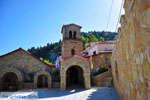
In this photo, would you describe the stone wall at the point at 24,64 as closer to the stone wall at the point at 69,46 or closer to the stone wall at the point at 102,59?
the stone wall at the point at 69,46

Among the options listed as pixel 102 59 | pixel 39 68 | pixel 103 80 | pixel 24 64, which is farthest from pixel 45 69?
pixel 102 59

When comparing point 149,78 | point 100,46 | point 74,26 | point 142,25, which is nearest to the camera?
point 149,78

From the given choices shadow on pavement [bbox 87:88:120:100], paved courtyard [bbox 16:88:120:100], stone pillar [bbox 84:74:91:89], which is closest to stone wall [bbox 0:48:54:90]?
stone pillar [bbox 84:74:91:89]

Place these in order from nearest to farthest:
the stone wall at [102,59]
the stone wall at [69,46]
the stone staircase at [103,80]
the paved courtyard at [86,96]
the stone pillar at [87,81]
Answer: the paved courtyard at [86,96] < the stone pillar at [87,81] < the stone staircase at [103,80] < the stone wall at [69,46] < the stone wall at [102,59]

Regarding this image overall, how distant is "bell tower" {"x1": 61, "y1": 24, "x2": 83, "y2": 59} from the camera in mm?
17078

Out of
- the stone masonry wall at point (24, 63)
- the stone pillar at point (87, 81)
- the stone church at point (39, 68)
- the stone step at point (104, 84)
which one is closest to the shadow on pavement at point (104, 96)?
the stone pillar at point (87, 81)

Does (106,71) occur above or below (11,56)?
below

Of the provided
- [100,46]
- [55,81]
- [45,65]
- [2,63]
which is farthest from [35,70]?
[100,46]

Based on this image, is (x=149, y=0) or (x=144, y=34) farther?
(x=144, y=34)

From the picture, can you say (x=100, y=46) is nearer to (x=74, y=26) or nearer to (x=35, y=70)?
(x=74, y=26)

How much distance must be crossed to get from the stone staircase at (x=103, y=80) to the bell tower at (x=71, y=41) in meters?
4.96

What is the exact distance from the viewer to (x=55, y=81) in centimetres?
1454

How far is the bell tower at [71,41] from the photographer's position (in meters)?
17.1

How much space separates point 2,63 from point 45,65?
19.8 ft
